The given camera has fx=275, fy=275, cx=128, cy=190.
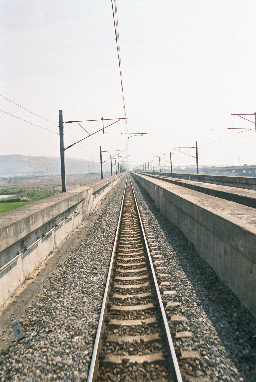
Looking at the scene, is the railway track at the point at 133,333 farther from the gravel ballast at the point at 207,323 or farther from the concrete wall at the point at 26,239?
the concrete wall at the point at 26,239

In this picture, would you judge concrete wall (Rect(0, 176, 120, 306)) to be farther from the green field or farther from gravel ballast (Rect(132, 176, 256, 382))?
gravel ballast (Rect(132, 176, 256, 382))

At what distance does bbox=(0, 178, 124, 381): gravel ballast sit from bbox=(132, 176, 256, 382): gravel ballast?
1.71 m

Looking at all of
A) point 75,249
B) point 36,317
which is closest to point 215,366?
point 36,317

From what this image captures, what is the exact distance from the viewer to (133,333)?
5289mm

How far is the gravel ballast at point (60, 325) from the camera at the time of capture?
450 cm

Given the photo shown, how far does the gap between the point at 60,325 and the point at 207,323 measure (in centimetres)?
304

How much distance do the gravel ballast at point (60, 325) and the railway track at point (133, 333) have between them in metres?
0.24

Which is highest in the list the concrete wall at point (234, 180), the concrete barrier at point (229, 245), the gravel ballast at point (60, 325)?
the concrete wall at point (234, 180)

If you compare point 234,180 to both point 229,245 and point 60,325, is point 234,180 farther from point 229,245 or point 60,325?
→ point 60,325

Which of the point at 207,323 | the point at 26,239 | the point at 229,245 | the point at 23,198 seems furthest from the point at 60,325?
the point at 23,198

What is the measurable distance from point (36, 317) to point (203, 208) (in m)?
6.25

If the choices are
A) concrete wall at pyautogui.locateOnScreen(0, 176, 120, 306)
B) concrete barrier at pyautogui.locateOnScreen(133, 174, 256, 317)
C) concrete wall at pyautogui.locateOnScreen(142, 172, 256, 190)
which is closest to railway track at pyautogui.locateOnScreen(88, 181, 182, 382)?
concrete barrier at pyautogui.locateOnScreen(133, 174, 256, 317)

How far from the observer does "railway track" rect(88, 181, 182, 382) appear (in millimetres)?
4285

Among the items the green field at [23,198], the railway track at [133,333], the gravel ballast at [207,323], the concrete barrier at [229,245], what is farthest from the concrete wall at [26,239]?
the concrete barrier at [229,245]
